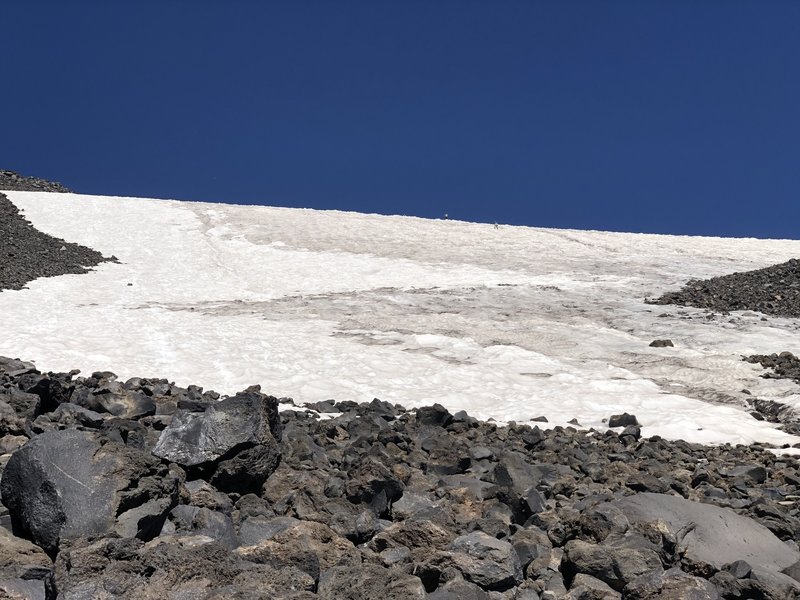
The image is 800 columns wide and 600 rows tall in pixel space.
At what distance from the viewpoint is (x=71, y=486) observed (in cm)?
488

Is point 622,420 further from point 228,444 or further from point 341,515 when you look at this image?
point 228,444

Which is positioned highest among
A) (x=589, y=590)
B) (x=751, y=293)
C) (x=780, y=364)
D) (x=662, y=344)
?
(x=751, y=293)

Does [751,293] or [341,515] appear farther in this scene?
[751,293]

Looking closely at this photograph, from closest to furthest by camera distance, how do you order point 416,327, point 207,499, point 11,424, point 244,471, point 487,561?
point 487,561 < point 207,499 < point 244,471 < point 11,424 < point 416,327

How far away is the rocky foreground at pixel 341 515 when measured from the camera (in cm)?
433

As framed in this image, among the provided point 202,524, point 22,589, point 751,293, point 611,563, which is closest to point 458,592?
point 611,563

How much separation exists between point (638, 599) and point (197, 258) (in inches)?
1216

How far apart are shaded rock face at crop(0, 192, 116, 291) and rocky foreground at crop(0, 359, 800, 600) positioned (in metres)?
17.3

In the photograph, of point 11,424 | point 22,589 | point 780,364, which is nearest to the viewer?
point 22,589

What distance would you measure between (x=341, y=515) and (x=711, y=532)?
3.19 metres

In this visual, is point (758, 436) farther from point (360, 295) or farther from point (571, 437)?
point (360, 295)

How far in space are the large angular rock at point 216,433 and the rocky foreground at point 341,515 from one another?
0.06ft

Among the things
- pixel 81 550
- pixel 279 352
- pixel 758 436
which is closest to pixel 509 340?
pixel 279 352

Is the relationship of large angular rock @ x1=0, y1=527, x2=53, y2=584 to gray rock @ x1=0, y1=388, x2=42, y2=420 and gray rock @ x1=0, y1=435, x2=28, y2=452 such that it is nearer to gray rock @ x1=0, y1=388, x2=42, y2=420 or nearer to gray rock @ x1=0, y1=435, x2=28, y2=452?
gray rock @ x1=0, y1=435, x2=28, y2=452
